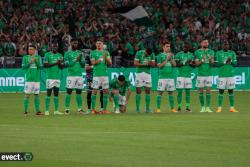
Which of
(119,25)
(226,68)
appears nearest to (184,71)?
(226,68)

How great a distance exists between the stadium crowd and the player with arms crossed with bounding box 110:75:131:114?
466 inches

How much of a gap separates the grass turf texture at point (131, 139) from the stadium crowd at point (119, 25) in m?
13.2

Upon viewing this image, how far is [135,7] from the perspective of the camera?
152 ft

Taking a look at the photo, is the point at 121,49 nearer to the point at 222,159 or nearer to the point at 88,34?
the point at 88,34

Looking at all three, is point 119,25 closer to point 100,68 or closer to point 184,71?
point 184,71

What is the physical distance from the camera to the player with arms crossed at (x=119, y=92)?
2852 centimetres

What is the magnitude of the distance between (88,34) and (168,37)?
476 cm

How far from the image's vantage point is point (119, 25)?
44906 millimetres

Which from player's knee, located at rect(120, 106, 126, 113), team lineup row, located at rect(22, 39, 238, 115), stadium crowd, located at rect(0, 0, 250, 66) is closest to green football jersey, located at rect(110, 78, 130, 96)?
team lineup row, located at rect(22, 39, 238, 115)

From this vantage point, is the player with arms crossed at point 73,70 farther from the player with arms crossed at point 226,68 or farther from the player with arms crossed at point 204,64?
the player with arms crossed at point 226,68

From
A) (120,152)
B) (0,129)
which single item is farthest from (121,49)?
(120,152)

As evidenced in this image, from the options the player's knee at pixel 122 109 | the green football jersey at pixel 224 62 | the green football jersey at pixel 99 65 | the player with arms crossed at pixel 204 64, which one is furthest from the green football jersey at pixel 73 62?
the green football jersey at pixel 224 62

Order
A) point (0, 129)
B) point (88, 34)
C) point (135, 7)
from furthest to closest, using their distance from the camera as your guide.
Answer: point (135, 7) < point (88, 34) < point (0, 129)

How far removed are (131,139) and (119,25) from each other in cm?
2596
